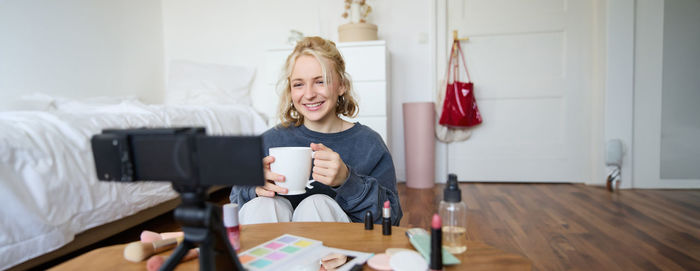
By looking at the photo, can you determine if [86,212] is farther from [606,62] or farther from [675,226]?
[606,62]

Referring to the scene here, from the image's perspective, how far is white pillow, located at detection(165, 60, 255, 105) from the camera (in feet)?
10.0

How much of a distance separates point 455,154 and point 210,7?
2.45m

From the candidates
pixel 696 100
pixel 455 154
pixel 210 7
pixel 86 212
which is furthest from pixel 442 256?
pixel 210 7

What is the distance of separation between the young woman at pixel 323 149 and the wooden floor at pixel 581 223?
0.81 m

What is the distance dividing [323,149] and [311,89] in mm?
346

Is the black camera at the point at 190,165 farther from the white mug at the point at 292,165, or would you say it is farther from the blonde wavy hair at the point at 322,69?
the blonde wavy hair at the point at 322,69

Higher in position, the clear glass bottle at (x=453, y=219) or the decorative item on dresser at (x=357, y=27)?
the decorative item on dresser at (x=357, y=27)

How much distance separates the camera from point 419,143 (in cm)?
289

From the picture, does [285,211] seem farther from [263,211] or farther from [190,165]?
[190,165]

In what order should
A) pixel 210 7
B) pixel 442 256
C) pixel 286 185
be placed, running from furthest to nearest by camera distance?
1. pixel 210 7
2. pixel 286 185
3. pixel 442 256

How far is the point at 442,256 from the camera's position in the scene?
524 mm

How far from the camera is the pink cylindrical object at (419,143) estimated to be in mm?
2861

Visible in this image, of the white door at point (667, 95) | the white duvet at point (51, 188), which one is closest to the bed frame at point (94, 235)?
the white duvet at point (51, 188)

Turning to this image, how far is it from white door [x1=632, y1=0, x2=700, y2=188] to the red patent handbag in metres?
1.11
